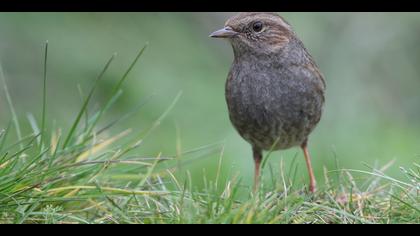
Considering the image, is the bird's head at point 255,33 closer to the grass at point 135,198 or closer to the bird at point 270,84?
the bird at point 270,84

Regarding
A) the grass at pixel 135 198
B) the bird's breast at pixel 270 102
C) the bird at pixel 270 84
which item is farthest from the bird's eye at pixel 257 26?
the grass at pixel 135 198

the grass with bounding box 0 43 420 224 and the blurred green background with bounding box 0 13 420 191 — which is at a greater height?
the blurred green background with bounding box 0 13 420 191

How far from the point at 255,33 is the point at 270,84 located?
18.1 inches

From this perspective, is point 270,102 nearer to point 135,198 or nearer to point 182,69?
point 135,198

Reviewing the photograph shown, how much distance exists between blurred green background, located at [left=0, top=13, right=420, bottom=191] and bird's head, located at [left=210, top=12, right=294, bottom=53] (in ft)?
9.17

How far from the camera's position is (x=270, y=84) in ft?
19.5

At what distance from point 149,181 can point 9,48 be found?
5205 millimetres

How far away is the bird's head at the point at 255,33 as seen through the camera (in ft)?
20.1

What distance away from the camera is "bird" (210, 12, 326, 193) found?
5.93 metres

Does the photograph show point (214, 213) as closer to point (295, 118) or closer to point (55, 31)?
point (295, 118)

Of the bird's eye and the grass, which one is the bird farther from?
the grass

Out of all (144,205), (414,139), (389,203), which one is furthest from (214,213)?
(414,139)

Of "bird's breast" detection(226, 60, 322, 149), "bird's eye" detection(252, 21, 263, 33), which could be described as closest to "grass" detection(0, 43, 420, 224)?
"bird's breast" detection(226, 60, 322, 149)

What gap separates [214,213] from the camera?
4090 millimetres
